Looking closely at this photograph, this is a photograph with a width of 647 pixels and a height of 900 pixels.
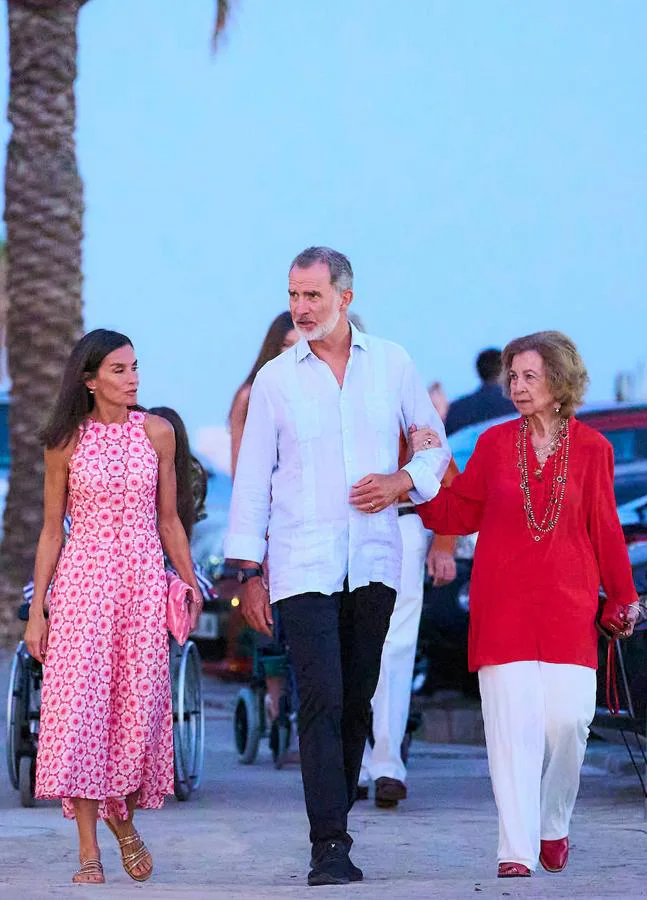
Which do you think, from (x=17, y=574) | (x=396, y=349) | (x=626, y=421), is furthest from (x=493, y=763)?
(x=17, y=574)

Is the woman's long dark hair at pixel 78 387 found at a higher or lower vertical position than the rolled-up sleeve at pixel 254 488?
higher

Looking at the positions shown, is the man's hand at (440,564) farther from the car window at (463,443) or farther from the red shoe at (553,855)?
the car window at (463,443)

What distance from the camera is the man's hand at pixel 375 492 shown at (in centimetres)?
653

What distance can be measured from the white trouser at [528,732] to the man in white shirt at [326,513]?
0.44 m

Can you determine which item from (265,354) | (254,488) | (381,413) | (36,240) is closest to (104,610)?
(254,488)

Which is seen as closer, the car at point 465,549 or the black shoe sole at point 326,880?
the black shoe sole at point 326,880

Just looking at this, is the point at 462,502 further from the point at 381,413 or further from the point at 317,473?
the point at 317,473

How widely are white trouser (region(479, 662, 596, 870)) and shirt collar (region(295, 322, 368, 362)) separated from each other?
115 centimetres

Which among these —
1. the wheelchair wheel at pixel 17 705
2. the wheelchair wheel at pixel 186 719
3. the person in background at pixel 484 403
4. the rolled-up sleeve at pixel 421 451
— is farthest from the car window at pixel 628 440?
the rolled-up sleeve at pixel 421 451

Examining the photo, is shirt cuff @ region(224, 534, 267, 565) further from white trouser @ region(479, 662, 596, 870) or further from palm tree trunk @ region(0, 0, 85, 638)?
palm tree trunk @ region(0, 0, 85, 638)

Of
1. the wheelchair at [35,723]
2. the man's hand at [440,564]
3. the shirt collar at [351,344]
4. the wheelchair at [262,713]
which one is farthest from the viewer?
the wheelchair at [262,713]

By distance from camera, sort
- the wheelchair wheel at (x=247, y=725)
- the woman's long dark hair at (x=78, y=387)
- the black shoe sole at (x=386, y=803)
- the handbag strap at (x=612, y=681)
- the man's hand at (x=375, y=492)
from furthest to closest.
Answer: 1. the wheelchair wheel at (x=247, y=725)
2. the black shoe sole at (x=386, y=803)
3. the handbag strap at (x=612, y=681)
4. the woman's long dark hair at (x=78, y=387)
5. the man's hand at (x=375, y=492)

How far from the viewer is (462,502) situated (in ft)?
22.6

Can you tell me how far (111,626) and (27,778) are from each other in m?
2.12
